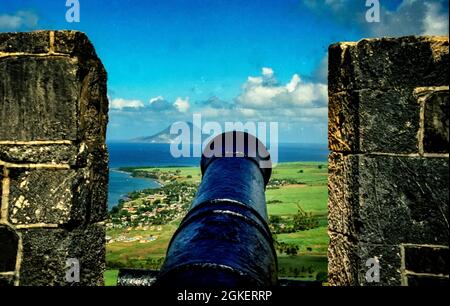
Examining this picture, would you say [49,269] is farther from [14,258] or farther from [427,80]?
[427,80]

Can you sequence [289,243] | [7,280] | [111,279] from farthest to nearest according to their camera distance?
[289,243] → [111,279] → [7,280]

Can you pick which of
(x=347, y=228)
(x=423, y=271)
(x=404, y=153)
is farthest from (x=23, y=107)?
(x=423, y=271)

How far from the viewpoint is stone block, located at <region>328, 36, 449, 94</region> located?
2740 millimetres

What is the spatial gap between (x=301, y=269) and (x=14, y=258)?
8145mm

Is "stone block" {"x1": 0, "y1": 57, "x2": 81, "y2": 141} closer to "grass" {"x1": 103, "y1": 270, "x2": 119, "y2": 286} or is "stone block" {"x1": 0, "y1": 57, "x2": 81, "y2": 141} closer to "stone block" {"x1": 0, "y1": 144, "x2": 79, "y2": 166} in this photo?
"stone block" {"x1": 0, "y1": 144, "x2": 79, "y2": 166}

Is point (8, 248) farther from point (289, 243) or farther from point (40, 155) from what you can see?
point (289, 243)

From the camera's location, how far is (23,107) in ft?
9.09

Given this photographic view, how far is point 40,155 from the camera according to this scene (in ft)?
9.00

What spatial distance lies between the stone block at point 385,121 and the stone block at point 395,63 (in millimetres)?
64

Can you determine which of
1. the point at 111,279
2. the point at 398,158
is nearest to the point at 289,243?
the point at 111,279

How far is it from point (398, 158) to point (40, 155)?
2265mm

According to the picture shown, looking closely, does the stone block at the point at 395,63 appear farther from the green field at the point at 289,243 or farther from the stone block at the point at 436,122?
the green field at the point at 289,243

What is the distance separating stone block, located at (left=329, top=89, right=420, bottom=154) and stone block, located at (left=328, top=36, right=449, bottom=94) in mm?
64

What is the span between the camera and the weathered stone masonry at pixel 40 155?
2.74 m
